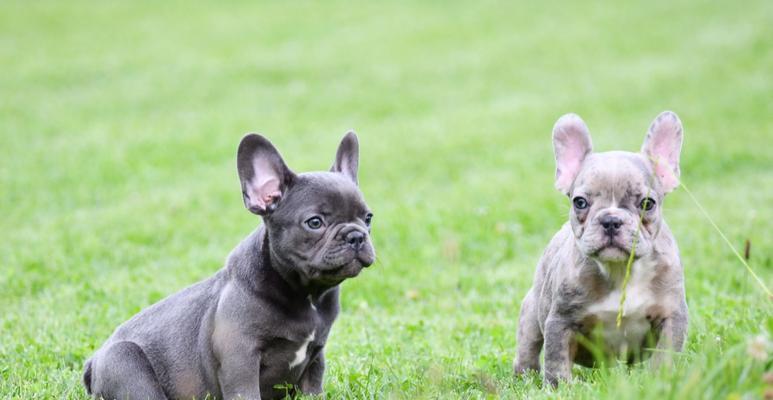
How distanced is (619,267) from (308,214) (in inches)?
73.1

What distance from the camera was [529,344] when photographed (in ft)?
21.3

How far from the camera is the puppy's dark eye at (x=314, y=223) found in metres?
5.82

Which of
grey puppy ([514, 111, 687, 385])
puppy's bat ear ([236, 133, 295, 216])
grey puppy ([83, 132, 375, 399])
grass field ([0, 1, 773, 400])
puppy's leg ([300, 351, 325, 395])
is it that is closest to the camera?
grey puppy ([514, 111, 687, 385])

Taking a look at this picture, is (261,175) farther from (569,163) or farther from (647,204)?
(647,204)

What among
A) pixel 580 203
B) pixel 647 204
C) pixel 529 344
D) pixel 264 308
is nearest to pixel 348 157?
pixel 264 308

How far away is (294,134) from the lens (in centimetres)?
1800

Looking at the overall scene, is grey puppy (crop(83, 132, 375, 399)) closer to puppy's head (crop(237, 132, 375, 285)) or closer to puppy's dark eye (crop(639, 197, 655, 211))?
puppy's head (crop(237, 132, 375, 285))

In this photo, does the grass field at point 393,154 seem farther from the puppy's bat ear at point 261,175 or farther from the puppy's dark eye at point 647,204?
the puppy's bat ear at point 261,175

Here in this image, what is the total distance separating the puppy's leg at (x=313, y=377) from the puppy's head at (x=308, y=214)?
24.2 inches

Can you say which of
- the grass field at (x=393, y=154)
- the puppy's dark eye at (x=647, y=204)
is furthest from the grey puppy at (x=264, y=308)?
the puppy's dark eye at (x=647, y=204)

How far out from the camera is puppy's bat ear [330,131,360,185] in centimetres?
644

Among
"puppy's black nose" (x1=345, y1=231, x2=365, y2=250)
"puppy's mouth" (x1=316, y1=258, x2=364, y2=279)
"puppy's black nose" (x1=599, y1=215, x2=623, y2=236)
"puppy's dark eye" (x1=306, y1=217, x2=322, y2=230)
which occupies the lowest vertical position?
"puppy's mouth" (x1=316, y1=258, x2=364, y2=279)

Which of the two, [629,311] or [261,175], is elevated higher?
[261,175]

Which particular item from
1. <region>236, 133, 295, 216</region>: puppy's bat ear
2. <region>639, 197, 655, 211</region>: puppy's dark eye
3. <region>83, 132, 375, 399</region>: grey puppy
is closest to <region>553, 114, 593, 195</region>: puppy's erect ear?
<region>639, 197, 655, 211</region>: puppy's dark eye
